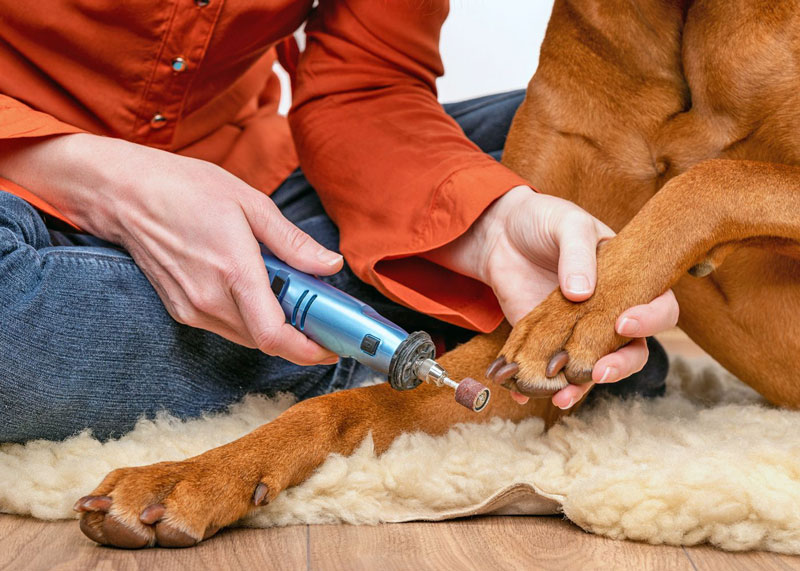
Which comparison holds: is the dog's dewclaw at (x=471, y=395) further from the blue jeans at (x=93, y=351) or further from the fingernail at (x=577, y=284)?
the blue jeans at (x=93, y=351)

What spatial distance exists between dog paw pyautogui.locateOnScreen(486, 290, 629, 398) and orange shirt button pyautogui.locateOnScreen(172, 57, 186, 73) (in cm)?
69

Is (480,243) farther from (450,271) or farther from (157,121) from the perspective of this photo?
(157,121)

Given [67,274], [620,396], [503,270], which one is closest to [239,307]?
[67,274]

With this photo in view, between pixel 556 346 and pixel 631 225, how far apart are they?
0.21 m

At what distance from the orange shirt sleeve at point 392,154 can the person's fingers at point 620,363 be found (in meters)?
0.30

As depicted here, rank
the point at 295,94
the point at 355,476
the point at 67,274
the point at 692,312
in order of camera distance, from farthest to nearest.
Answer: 1. the point at 295,94
2. the point at 692,312
3. the point at 67,274
4. the point at 355,476

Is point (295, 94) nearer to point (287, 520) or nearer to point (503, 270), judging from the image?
point (503, 270)

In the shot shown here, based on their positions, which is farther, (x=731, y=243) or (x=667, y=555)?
(x=731, y=243)

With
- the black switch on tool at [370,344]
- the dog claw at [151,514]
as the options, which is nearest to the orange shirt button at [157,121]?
the black switch on tool at [370,344]

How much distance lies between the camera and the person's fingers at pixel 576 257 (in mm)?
1045

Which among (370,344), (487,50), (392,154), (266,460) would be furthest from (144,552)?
(487,50)

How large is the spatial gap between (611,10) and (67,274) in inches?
34.4

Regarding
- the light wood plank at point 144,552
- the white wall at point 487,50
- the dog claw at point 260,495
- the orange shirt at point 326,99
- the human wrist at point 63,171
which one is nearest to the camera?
the light wood plank at point 144,552

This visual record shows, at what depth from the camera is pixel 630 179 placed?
1.37m
